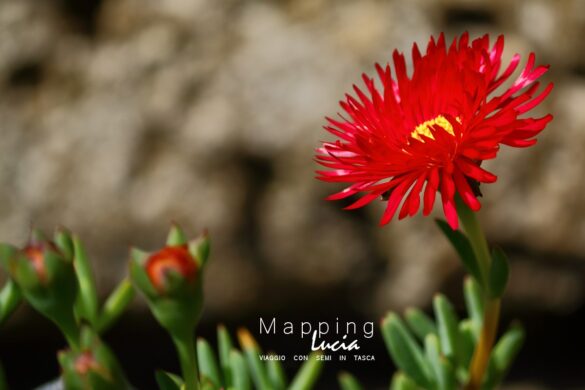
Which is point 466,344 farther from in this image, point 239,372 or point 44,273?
point 44,273

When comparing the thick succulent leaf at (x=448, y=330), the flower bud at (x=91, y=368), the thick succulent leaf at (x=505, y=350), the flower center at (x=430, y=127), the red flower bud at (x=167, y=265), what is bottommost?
the thick succulent leaf at (x=505, y=350)

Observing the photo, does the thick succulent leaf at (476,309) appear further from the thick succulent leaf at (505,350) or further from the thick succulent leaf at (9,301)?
the thick succulent leaf at (9,301)

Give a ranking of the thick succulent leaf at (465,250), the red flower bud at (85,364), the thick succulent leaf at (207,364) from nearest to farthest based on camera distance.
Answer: the red flower bud at (85,364) < the thick succulent leaf at (465,250) < the thick succulent leaf at (207,364)

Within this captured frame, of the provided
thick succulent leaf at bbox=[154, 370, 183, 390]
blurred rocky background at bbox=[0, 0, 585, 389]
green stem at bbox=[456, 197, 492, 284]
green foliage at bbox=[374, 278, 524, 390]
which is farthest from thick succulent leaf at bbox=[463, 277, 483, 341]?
blurred rocky background at bbox=[0, 0, 585, 389]

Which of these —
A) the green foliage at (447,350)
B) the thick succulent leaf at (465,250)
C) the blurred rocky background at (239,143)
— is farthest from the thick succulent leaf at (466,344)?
the blurred rocky background at (239,143)

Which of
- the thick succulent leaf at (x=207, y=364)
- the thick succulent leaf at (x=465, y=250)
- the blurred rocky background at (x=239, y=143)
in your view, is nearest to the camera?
the thick succulent leaf at (x=465, y=250)

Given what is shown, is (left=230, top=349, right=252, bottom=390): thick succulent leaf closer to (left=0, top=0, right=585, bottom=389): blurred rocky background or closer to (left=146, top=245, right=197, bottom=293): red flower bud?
(left=146, top=245, right=197, bottom=293): red flower bud

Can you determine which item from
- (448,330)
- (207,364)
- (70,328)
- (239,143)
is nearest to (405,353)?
(448,330)
